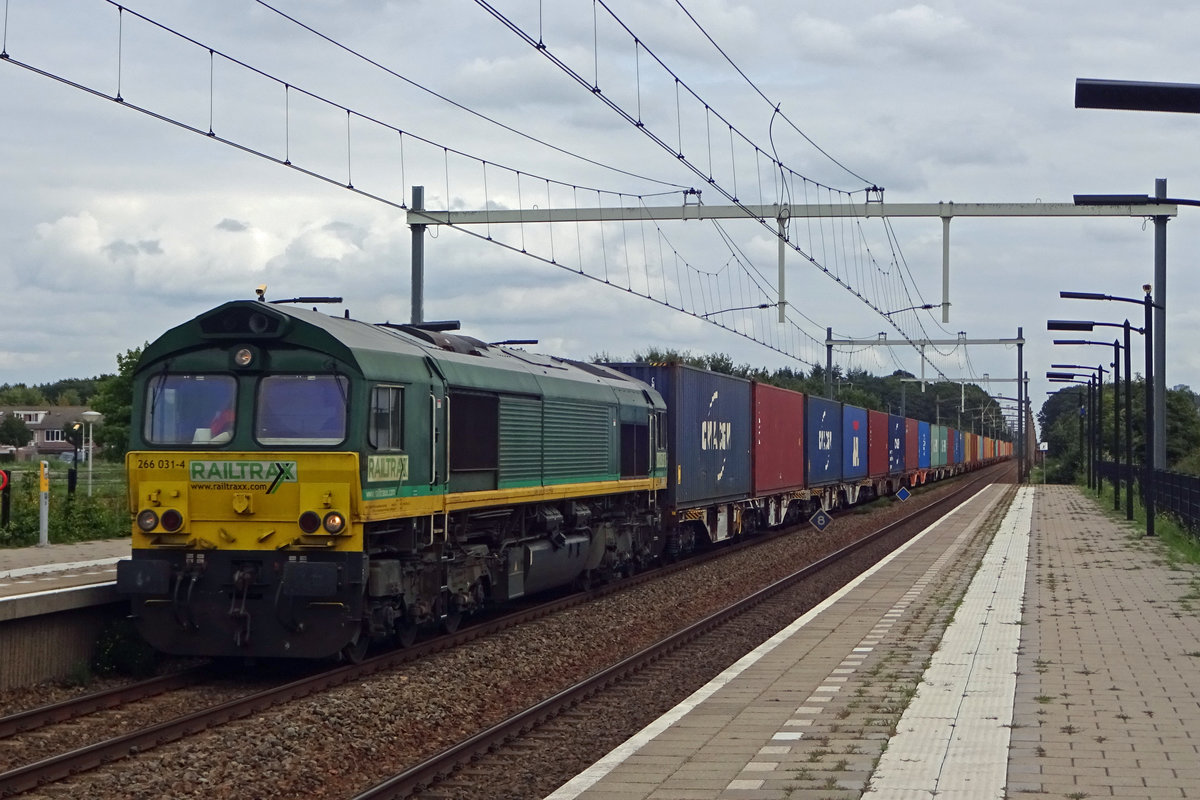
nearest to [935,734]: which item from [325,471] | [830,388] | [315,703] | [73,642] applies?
[315,703]

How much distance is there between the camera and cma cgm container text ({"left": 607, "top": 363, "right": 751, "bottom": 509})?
80.5 feet

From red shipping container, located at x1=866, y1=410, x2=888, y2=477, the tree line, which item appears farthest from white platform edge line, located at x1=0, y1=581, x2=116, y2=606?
the tree line

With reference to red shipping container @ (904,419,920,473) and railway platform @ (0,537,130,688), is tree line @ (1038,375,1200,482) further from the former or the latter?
railway platform @ (0,537,130,688)

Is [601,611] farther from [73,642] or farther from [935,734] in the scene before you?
[935,734]

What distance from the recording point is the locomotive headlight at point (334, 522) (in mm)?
12320

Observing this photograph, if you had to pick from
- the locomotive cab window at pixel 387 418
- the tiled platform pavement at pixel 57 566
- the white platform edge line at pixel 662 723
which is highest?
the locomotive cab window at pixel 387 418

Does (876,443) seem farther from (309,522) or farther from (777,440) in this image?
(309,522)

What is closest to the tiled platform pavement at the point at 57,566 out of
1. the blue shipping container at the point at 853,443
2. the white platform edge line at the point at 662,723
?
the white platform edge line at the point at 662,723

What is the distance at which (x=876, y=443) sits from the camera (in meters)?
48.7

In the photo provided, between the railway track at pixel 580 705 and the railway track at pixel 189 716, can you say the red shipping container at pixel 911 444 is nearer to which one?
the railway track at pixel 580 705

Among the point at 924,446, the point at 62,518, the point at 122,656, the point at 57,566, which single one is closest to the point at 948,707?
the point at 122,656

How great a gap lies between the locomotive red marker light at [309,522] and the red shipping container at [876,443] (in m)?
35.8

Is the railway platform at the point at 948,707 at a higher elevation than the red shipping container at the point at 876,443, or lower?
lower

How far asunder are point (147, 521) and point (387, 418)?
7.73 feet
